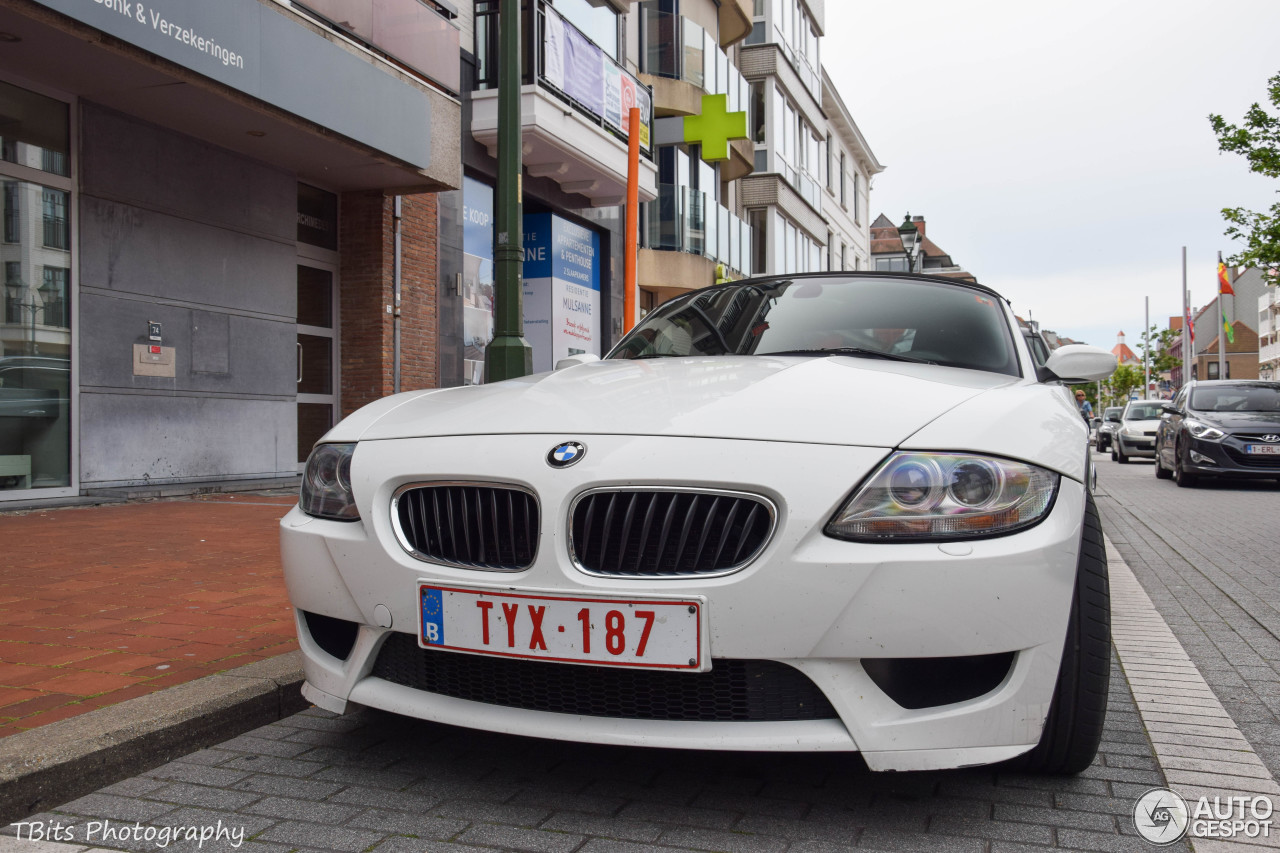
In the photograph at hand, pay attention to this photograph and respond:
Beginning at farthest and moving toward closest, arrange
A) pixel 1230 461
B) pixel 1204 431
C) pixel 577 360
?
1. pixel 1204 431
2. pixel 1230 461
3. pixel 577 360

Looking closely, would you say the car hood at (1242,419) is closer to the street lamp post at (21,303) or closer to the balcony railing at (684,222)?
the balcony railing at (684,222)

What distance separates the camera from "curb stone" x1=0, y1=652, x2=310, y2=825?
7.68ft

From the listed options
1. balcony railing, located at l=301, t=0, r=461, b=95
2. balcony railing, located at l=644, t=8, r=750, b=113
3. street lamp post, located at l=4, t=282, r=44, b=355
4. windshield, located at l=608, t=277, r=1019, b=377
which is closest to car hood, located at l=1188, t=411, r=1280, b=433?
balcony railing, located at l=301, t=0, r=461, b=95

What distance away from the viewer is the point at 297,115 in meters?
8.70

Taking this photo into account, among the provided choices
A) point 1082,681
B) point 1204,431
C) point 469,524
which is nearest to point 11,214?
point 469,524

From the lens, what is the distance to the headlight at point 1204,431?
13359 mm

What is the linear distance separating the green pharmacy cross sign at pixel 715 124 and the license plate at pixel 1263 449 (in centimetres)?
1123

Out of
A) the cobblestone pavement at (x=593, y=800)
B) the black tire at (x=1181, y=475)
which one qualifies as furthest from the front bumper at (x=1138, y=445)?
the cobblestone pavement at (x=593, y=800)

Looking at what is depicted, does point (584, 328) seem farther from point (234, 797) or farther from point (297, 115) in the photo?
point (234, 797)

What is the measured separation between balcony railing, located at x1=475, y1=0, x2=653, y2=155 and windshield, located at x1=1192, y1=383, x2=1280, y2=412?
8.79 metres

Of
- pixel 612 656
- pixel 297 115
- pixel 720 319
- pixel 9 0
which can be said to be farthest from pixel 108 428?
pixel 612 656

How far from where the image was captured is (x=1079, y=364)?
144 inches

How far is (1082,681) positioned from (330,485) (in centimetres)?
183

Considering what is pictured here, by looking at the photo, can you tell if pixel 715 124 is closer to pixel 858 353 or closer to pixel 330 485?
pixel 858 353
